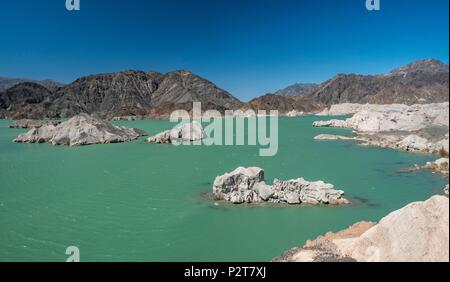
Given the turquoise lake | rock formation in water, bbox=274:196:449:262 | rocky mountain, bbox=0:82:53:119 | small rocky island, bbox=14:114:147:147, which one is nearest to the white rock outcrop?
rocky mountain, bbox=0:82:53:119

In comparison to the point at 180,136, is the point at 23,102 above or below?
above

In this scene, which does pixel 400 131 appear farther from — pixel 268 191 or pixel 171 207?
pixel 171 207

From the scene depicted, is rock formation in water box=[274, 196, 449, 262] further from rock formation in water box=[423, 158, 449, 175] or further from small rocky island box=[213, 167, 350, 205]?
rock formation in water box=[423, 158, 449, 175]

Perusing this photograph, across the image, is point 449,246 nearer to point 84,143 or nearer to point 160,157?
point 160,157

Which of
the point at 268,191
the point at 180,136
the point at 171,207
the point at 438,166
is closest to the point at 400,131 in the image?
the point at 180,136

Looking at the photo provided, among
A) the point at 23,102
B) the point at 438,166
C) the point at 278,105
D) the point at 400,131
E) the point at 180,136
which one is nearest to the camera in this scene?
the point at 438,166
